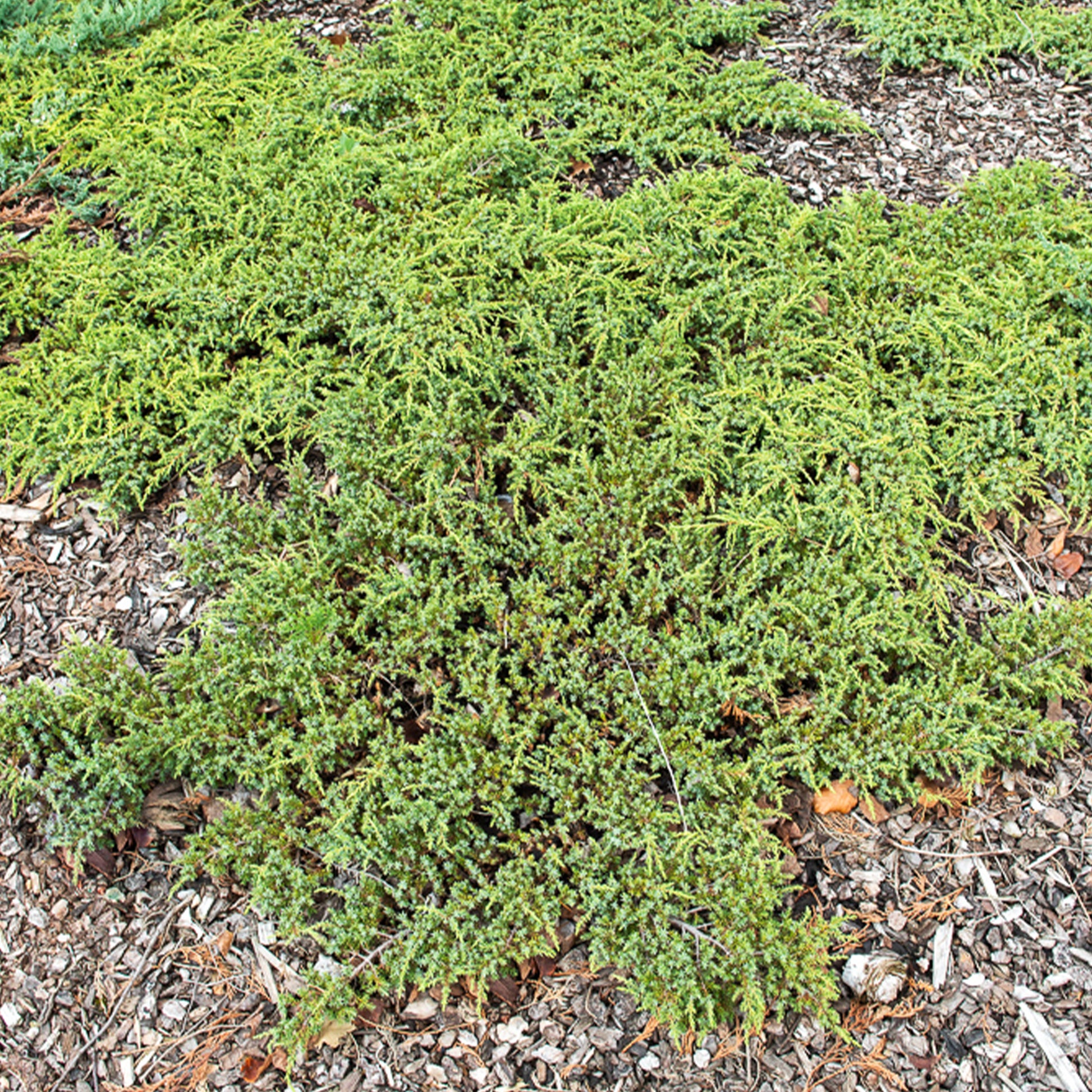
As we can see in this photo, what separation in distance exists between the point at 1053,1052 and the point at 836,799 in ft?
2.67

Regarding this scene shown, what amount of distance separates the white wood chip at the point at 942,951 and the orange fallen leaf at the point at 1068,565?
1.38 meters

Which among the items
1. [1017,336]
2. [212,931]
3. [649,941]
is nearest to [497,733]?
[649,941]

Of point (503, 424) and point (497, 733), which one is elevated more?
point (503, 424)

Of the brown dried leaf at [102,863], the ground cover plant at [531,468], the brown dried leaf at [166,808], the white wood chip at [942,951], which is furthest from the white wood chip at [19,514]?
the white wood chip at [942,951]

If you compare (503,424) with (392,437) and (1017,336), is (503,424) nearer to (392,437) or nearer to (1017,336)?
(392,437)

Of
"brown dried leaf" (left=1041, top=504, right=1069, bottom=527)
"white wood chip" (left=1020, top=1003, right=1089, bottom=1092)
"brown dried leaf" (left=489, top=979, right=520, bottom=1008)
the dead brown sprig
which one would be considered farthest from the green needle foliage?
"brown dried leaf" (left=489, top=979, right=520, bottom=1008)

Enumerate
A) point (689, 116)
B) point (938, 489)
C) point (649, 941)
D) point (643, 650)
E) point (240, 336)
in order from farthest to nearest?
point (689, 116) → point (240, 336) → point (938, 489) → point (643, 650) → point (649, 941)

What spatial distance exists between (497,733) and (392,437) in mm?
1239

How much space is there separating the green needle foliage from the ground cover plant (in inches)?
27.6

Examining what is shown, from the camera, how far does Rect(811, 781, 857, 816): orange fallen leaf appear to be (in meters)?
2.71

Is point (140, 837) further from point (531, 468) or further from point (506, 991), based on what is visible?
point (531, 468)

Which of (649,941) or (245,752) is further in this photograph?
(245,752)

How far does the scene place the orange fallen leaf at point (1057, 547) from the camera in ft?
10.5

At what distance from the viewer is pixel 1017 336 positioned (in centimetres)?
340
